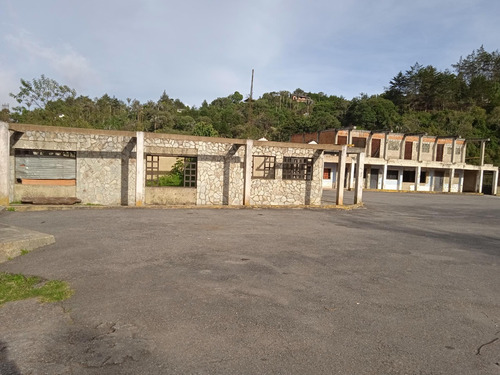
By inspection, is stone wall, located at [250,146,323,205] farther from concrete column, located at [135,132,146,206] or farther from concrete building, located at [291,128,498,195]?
concrete building, located at [291,128,498,195]

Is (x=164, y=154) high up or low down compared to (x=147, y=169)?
Result: up

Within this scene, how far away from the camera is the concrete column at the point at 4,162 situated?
39.3 ft

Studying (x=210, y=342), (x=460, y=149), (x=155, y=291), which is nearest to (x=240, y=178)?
(x=155, y=291)

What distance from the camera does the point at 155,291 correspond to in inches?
184

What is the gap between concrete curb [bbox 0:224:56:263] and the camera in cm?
599

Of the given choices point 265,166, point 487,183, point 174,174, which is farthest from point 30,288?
point 487,183

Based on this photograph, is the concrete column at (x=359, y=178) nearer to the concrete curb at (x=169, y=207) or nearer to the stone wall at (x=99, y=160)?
the concrete curb at (x=169, y=207)

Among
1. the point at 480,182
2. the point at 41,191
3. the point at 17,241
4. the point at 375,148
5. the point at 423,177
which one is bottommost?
the point at 17,241

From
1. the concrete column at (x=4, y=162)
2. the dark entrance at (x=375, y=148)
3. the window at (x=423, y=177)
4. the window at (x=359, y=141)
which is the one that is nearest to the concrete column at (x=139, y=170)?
the concrete column at (x=4, y=162)

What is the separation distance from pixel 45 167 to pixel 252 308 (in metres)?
12.8

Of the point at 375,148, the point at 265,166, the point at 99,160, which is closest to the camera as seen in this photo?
the point at 99,160

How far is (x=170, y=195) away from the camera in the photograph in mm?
15180

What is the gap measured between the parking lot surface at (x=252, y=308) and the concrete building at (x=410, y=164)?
27843 mm

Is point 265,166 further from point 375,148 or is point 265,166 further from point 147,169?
point 375,148
